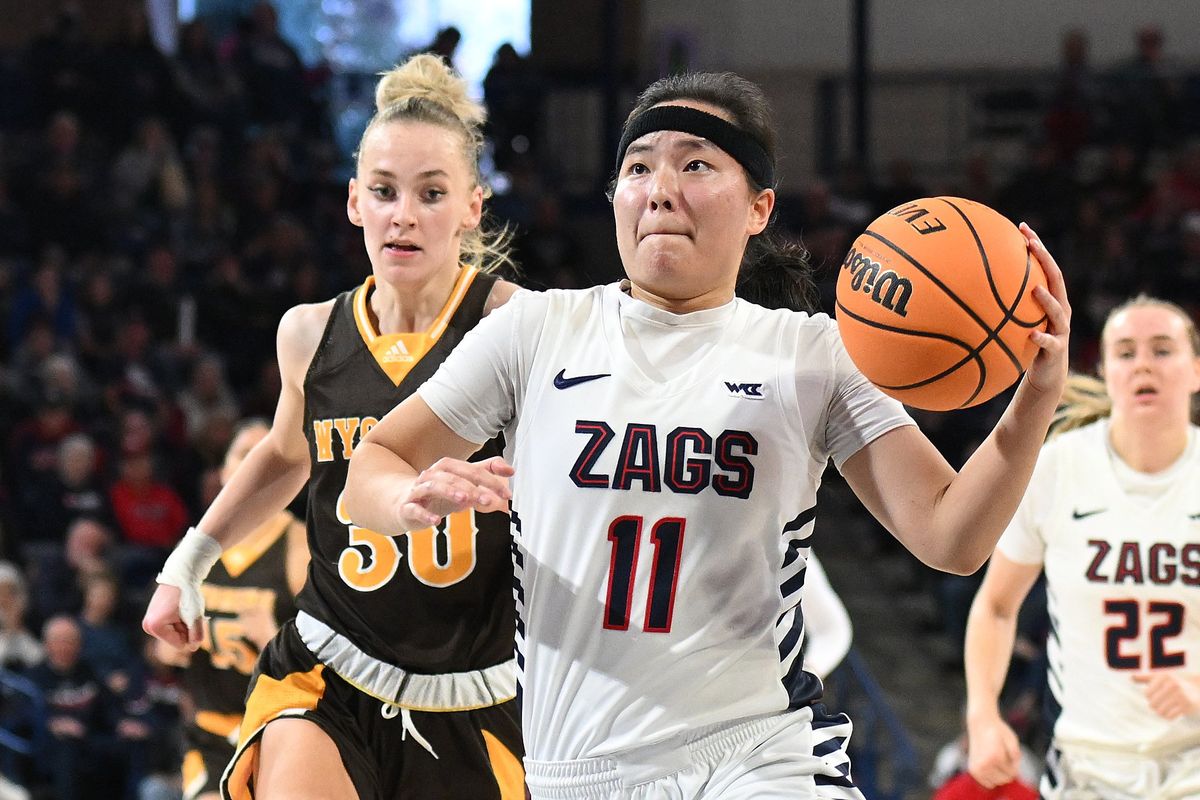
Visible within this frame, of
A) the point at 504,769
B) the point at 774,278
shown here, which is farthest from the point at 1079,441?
the point at 504,769

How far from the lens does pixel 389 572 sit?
383 centimetres

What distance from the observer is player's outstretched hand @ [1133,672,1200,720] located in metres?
4.32

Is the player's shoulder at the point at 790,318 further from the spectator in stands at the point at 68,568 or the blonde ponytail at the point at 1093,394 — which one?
the spectator in stands at the point at 68,568

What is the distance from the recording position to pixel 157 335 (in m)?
11.5

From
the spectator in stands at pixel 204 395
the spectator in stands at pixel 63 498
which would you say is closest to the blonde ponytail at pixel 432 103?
the spectator in stands at pixel 63 498

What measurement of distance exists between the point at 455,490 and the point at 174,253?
1011cm

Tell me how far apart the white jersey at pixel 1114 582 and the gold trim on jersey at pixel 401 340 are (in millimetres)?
1914

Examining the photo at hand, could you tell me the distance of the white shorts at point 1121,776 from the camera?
14.8 ft

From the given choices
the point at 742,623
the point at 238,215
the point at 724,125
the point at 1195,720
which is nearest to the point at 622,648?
the point at 742,623

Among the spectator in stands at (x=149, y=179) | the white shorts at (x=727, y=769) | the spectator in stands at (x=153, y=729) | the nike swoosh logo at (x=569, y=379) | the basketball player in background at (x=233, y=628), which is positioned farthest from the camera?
the spectator in stands at (x=149, y=179)

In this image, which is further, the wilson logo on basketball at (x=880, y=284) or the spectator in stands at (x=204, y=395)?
the spectator in stands at (x=204, y=395)

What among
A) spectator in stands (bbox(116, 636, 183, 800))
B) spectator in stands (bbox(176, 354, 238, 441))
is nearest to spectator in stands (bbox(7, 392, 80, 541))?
spectator in stands (bbox(176, 354, 238, 441))

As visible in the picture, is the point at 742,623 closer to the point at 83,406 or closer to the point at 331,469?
the point at 331,469

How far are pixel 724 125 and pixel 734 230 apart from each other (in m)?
0.20
